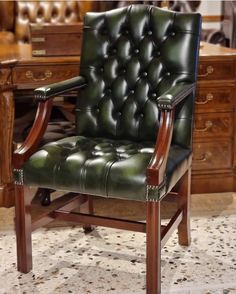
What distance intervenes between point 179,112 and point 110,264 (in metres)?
0.72

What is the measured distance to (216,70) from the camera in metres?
2.92

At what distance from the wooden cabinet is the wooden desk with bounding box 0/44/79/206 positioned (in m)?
0.73

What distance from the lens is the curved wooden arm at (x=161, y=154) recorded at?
185cm

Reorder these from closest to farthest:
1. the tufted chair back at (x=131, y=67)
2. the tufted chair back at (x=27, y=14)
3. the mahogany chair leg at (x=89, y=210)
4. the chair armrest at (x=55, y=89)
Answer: the chair armrest at (x=55, y=89) < the tufted chair back at (x=131, y=67) < the mahogany chair leg at (x=89, y=210) < the tufted chair back at (x=27, y=14)

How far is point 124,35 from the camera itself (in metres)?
2.42

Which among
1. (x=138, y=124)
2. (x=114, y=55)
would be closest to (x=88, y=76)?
(x=114, y=55)

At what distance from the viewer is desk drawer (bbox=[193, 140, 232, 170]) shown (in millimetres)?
3033

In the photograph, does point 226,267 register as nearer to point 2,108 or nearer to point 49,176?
point 49,176

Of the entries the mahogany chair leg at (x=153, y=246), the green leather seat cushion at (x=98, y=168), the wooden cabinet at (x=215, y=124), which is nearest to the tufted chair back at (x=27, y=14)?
the wooden cabinet at (x=215, y=124)

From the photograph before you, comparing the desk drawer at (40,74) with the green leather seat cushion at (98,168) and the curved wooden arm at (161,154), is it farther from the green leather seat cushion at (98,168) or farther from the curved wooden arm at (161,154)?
the curved wooden arm at (161,154)

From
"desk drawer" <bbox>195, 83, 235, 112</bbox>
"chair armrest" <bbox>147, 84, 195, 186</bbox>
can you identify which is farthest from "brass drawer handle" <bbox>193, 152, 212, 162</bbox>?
"chair armrest" <bbox>147, 84, 195, 186</bbox>

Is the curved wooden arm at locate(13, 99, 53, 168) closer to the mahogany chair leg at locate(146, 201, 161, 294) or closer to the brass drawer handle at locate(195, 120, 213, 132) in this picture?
the mahogany chair leg at locate(146, 201, 161, 294)

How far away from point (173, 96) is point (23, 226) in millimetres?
788

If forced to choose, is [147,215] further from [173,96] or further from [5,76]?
[5,76]
